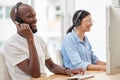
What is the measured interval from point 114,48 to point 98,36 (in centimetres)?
184

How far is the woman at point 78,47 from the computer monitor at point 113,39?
1.46 feet

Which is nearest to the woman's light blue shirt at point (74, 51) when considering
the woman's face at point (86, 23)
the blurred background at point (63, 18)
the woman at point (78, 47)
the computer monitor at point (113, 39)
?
the woman at point (78, 47)

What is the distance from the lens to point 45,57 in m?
2.08

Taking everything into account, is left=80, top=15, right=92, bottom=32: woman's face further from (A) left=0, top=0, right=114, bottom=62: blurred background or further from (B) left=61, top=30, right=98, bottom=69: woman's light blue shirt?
(A) left=0, top=0, right=114, bottom=62: blurred background

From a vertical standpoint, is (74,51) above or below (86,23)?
below

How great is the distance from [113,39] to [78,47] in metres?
0.81

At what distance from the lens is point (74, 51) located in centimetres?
235

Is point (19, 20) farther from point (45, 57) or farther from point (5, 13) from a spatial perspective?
point (5, 13)

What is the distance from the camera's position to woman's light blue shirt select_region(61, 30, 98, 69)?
7.57ft

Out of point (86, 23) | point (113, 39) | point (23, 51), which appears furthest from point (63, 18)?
point (113, 39)

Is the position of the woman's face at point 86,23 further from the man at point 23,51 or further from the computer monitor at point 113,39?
the computer monitor at point 113,39

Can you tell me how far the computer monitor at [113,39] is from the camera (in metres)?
1.62

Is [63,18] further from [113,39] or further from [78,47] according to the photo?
[113,39]

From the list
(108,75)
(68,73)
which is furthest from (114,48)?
(68,73)
